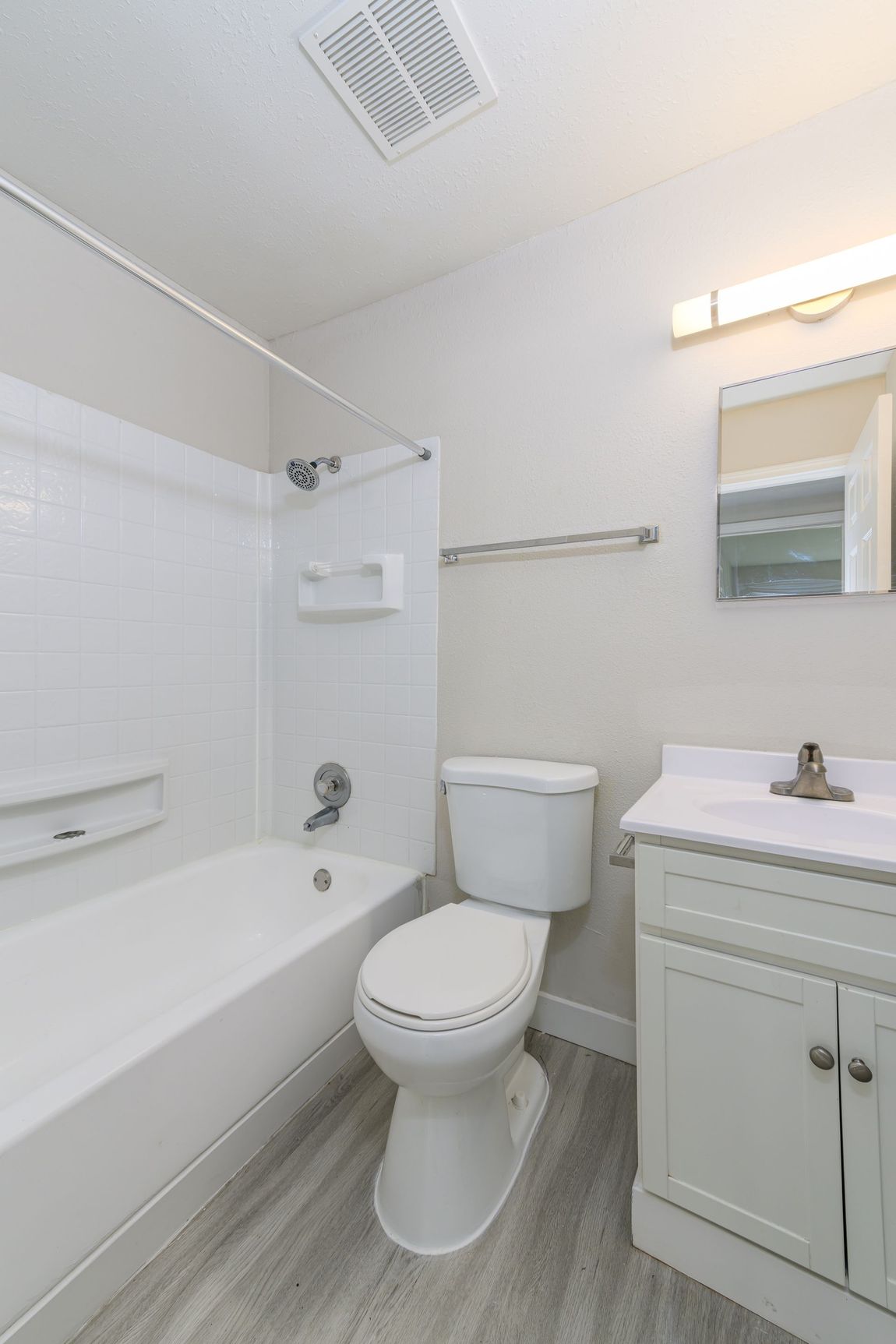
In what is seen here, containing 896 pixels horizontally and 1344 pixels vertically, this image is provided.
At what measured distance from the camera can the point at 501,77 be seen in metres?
1.17

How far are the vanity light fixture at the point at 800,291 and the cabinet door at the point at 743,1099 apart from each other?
53.7 inches

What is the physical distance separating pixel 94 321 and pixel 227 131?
0.63m

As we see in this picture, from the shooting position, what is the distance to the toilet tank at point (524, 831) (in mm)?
1421

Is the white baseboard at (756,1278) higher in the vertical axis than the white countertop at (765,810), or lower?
lower

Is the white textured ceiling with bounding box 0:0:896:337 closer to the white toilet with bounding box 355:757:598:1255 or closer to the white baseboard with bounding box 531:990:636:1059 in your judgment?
the white toilet with bounding box 355:757:598:1255

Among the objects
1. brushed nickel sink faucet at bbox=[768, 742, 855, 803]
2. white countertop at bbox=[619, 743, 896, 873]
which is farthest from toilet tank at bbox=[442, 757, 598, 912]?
brushed nickel sink faucet at bbox=[768, 742, 855, 803]

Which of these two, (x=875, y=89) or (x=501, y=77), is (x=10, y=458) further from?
(x=875, y=89)

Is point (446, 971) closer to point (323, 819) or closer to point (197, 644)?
point (323, 819)

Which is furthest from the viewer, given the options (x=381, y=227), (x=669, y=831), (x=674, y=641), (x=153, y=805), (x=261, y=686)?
(x=261, y=686)

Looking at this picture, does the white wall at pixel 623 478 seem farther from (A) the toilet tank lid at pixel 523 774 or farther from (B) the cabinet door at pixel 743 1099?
(B) the cabinet door at pixel 743 1099

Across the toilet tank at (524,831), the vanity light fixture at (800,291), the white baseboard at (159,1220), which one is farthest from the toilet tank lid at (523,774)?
the vanity light fixture at (800,291)

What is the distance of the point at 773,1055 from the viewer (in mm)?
901

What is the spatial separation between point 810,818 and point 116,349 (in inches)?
86.8

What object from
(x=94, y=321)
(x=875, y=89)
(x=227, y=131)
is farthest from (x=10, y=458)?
(x=875, y=89)
